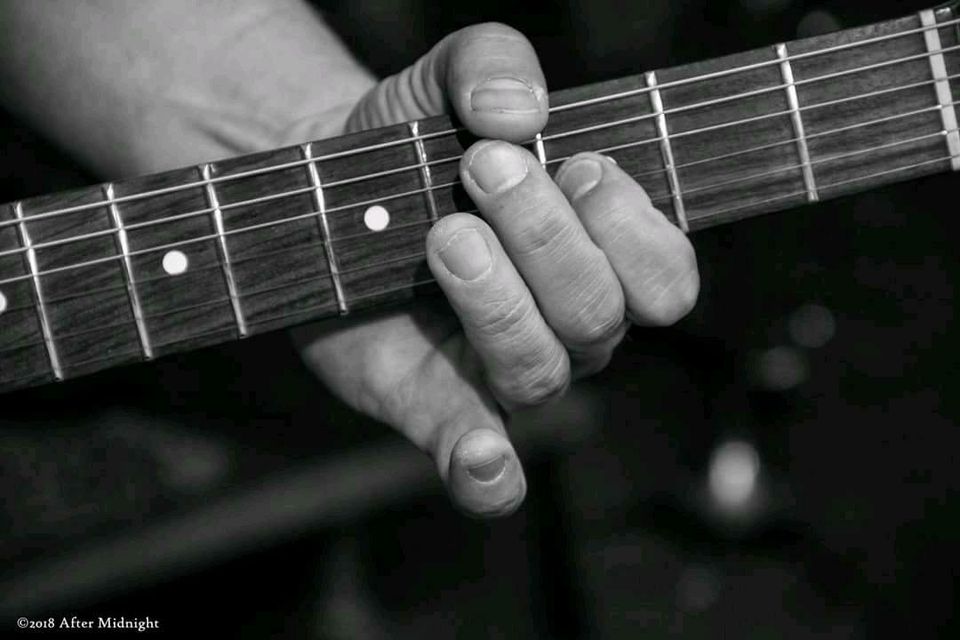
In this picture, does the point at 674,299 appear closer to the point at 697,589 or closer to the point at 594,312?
the point at 594,312

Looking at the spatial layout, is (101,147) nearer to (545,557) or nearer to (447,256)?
(447,256)

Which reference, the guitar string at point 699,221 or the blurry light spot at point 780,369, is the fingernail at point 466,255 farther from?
the blurry light spot at point 780,369

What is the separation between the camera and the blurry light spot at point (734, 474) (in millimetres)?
1628

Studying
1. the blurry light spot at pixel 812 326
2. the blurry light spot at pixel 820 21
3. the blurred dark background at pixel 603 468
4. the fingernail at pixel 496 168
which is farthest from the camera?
the blurry light spot at pixel 812 326

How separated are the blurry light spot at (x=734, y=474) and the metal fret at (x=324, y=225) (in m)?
1.20

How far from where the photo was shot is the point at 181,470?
1.53 metres

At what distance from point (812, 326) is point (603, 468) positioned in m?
0.54

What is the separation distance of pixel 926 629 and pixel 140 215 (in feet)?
5.07

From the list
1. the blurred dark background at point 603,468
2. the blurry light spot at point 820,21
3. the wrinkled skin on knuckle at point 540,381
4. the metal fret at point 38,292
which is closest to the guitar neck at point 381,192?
the metal fret at point 38,292

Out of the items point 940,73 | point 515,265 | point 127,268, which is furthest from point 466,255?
point 940,73

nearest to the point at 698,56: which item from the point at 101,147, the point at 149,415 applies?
the point at 101,147

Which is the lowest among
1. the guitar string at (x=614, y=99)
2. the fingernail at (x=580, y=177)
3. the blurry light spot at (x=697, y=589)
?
the blurry light spot at (x=697, y=589)

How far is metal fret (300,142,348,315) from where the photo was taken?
0.67 m

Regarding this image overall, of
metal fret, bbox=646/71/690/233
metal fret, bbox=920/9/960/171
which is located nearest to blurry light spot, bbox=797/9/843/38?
metal fret, bbox=920/9/960/171
